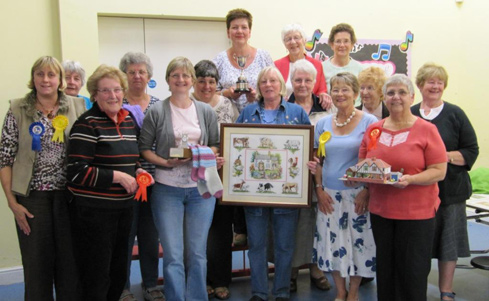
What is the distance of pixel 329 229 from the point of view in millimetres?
3053

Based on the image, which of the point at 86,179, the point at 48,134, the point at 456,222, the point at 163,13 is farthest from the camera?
the point at 163,13

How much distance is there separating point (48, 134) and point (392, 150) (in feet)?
6.91

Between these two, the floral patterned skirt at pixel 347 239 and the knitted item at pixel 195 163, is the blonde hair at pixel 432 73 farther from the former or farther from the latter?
the knitted item at pixel 195 163

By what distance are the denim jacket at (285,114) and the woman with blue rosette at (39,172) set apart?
4.06ft

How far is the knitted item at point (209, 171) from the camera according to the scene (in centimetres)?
273

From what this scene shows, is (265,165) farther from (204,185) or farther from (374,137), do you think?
(374,137)

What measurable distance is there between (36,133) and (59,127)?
0.13 metres

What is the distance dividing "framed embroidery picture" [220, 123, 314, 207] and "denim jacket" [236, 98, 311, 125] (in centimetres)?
12

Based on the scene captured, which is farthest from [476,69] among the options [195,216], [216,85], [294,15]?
[195,216]

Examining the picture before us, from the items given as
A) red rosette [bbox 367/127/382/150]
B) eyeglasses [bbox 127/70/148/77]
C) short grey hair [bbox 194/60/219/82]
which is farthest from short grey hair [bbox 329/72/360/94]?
eyeglasses [bbox 127/70/148/77]

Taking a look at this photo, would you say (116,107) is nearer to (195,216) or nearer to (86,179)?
(86,179)

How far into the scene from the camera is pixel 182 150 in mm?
2654

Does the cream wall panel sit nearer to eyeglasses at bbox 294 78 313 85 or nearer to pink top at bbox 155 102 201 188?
eyeglasses at bbox 294 78 313 85

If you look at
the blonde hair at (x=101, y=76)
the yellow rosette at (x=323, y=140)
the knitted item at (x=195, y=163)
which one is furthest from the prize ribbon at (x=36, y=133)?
the yellow rosette at (x=323, y=140)
